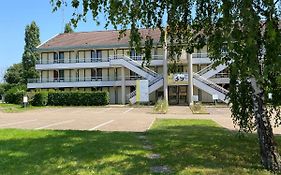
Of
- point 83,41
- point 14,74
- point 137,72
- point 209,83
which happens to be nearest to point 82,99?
point 137,72

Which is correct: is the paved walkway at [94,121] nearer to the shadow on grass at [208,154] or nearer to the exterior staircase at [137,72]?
the shadow on grass at [208,154]

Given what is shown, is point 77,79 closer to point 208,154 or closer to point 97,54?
point 97,54

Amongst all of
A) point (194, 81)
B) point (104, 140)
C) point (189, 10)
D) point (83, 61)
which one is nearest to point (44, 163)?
point (104, 140)

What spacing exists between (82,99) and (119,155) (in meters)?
41.6

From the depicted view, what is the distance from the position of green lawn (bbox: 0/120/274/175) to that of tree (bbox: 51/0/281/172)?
93 cm

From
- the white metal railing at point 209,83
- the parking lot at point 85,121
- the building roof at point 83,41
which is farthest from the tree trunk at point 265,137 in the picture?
the building roof at point 83,41

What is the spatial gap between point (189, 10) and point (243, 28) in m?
3.98

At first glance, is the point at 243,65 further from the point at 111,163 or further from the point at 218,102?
the point at 218,102

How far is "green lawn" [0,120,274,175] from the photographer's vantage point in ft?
27.4

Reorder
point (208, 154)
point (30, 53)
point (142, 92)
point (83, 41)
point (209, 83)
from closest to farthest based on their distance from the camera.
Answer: point (208, 154)
point (142, 92)
point (209, 83)
point (83, 41)
point (30, 53)

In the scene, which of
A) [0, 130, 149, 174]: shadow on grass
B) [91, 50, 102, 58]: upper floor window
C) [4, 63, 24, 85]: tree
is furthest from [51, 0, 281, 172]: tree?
[4, 63, 24, 85]: tree

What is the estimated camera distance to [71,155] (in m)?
9.82

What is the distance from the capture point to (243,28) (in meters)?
5.80

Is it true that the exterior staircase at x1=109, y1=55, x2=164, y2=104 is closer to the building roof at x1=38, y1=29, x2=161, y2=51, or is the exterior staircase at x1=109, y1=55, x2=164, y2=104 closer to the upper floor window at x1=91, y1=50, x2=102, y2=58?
the building roof at x1=38, y1=29, x2=161, y2=51
